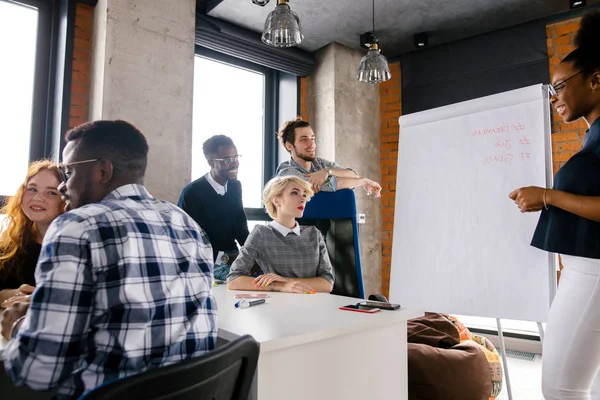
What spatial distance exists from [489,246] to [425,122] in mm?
803

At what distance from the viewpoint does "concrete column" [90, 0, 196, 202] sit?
2820mm

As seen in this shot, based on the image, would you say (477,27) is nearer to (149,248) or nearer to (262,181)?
(262,181)

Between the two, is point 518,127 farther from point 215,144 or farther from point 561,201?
point 215,144

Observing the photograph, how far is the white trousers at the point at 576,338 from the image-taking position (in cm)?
116

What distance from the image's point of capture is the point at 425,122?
7.79 ft

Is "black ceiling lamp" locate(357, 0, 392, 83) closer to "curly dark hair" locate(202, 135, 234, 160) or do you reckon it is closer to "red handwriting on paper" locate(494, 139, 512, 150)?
"curly dark hair" locate(202, 135, 234, 160)

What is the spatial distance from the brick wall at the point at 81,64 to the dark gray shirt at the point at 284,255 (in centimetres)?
170

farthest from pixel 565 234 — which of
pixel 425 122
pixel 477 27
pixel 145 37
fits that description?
pixel 477 27

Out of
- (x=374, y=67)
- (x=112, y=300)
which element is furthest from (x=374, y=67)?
(x=112, y=300)

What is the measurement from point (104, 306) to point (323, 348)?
1.85 feet

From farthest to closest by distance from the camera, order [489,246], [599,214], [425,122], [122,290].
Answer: [425,122] < [489,246] < [599,214] < [122,290]

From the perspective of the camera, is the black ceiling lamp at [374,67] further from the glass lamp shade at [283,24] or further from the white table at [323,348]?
the white table at [323,348]

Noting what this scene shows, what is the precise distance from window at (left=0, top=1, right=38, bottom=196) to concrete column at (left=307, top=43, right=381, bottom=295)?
2.48m

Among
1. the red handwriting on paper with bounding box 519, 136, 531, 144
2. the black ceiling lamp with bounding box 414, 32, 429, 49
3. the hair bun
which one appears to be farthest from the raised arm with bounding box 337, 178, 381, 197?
the black ceiling lamp with bounding box 414, 32, 429, 49
